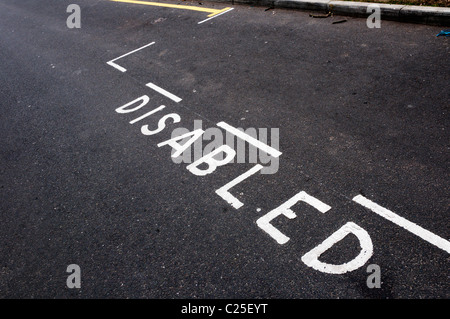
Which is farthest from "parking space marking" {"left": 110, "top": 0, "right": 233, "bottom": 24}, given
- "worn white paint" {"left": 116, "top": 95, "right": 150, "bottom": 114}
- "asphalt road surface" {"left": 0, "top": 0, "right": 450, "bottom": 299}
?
"worn white paint" {"left": 116, "top": 95, "right": 150, "bottom": 114}

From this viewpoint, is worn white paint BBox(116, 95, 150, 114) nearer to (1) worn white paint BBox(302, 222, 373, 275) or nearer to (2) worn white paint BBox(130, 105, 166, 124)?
(2) worn white paint BBox(130, 105, 166, 124)

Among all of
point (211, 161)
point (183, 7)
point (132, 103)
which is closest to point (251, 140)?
point (211, 161)

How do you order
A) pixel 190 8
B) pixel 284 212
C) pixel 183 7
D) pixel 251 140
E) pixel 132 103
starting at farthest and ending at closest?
pixel 183 7 → pixel 190 8 → pixel 132 103 → pixel 251 140 → pixel 284 212

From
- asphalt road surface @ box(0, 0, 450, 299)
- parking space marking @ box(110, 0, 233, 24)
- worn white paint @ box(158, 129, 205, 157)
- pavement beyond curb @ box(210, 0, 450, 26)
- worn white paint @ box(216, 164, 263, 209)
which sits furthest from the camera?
parking space marking @ box(110, 0, 233, 24)

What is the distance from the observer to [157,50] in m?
8.77

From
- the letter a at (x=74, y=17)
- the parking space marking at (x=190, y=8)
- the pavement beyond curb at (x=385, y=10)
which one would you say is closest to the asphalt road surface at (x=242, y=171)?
the pavement beyond curb at (x=385, y=10)

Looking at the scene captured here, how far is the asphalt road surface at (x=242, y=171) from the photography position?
3.44m

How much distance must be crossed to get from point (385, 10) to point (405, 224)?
552 cm

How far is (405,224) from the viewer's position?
355cm

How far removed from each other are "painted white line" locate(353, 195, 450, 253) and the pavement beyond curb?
4.78 m

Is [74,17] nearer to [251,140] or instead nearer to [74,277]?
[251,140]

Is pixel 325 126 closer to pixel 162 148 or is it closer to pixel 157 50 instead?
pixel 162 148

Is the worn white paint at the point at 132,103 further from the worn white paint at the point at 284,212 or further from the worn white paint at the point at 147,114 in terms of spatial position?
the worn white paint at the point at 284,212

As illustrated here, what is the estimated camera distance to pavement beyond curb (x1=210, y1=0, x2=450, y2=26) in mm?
6914
